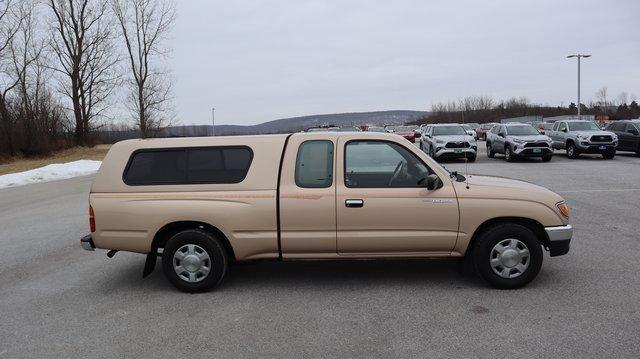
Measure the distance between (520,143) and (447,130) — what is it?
3.53 m

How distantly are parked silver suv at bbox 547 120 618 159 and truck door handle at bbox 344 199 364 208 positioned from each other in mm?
21275

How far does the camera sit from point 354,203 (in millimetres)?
5152

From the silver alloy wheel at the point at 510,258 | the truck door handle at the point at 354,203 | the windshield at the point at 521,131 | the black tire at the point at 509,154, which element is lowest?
the silver alloy wheel at the point at 510,258

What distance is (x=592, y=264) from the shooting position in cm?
605

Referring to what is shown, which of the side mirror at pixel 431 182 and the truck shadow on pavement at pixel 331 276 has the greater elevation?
the side mirror at pixel 431 182

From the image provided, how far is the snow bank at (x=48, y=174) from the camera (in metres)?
20.8

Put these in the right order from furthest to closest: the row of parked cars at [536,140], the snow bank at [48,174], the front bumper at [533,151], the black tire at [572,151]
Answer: the black tire at [572,151] → the row of parked cars at [536,140] → the front bumper at [533,151] → the snow bank at [48,174]

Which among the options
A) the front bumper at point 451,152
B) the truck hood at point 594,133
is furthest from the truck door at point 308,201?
the truck hood at point 594,133

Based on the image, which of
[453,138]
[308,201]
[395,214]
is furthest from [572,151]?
[308,201]

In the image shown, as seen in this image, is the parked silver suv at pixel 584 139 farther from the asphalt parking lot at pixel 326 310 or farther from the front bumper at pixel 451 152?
the asphalt parking lot at pixel 326 310

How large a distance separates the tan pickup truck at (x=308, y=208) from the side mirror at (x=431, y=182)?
1 centimetres

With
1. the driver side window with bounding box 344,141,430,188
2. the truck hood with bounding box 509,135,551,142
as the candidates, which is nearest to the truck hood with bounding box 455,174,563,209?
the driver side window with bounding box 344,141,430,188

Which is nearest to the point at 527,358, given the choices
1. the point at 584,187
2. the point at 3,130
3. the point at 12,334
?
the point at 12,334

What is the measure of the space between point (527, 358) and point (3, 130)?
4076 cm
